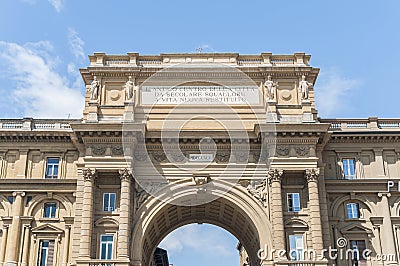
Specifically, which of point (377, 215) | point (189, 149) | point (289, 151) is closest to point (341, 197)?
point (377, 215)

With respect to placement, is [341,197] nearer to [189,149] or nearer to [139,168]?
[189,149]

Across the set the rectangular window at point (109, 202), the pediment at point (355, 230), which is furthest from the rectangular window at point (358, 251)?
the rectangular window at point (109, 202)

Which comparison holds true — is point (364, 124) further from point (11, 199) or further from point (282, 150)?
point (11, 199)

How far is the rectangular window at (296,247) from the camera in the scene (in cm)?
4328

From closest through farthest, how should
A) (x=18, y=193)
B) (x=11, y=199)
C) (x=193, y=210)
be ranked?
(x=18, y=193)
(x=11, y=199)
(x=193, y=210)

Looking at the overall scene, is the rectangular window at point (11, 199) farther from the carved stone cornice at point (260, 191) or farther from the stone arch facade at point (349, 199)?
the stone arch facade at point (349, 199)

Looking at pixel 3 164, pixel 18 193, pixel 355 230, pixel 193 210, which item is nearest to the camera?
pixel 355 230

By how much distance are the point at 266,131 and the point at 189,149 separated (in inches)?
244

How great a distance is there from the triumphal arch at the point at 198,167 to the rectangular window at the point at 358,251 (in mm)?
77

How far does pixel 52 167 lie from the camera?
4788 cm

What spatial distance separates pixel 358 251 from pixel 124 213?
59.8 ft

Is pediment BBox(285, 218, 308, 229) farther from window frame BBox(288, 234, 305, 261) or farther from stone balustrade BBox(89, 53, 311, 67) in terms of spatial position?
stone balustrade BBox(89, 53, 311, 67)

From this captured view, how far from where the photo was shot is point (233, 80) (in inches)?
1935

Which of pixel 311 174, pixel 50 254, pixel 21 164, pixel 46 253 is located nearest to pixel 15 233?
pixel 46 253
